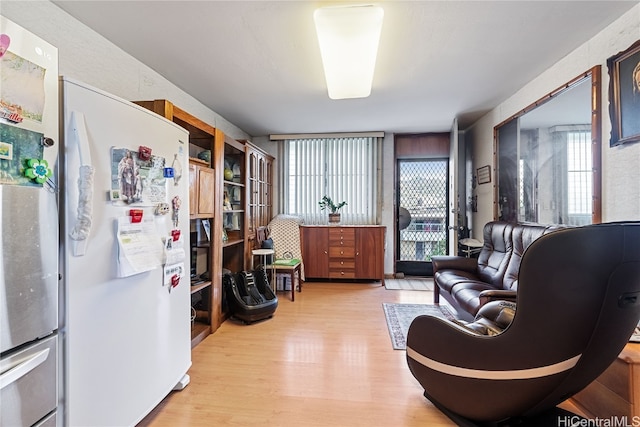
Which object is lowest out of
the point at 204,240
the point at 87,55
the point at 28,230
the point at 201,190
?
the point at 204,240

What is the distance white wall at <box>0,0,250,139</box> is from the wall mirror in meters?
3.47

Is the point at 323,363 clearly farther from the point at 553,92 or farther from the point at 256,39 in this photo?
the point at 553,92

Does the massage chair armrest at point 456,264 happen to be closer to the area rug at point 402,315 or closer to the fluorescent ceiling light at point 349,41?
the area rug at point 402,315

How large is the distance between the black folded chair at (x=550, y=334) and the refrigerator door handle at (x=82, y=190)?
1.70 m

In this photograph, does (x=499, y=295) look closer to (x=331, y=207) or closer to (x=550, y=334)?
(x=550, y=334)

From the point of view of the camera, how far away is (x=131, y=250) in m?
1.29

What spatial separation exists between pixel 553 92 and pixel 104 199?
3.35 m

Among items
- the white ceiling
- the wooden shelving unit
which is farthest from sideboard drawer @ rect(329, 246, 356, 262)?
the white ceiling

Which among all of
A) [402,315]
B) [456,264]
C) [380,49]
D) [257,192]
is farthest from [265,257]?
[380,49]

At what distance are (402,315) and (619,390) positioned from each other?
1.76m

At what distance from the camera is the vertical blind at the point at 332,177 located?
4602mm

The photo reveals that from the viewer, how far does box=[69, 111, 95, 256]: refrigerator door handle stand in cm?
107

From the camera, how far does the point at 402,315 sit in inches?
116

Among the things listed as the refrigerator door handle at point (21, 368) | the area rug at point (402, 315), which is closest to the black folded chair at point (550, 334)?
the area rug at point (402, 315)
